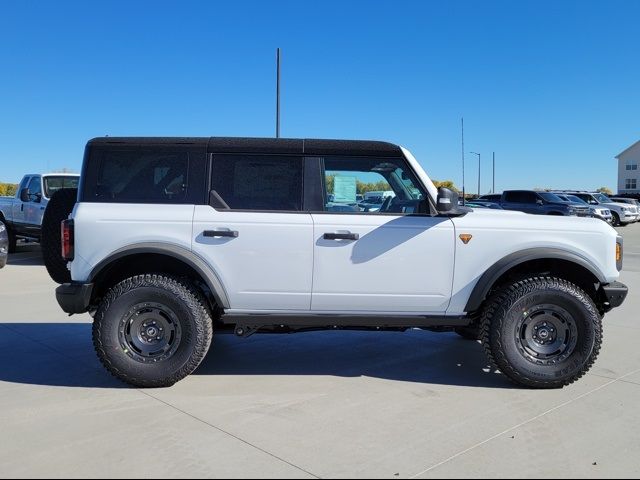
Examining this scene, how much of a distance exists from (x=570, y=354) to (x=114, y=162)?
153 inches

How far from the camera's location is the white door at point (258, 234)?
4234 mm

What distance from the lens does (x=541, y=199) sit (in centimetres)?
2308

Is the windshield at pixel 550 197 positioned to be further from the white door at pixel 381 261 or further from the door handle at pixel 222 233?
the door handle at pixel 222 233

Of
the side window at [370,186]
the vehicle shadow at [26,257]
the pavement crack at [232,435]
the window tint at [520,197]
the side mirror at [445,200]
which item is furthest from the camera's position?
the window tint at [520,197]

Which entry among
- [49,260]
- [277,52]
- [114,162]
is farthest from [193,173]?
[277,52]

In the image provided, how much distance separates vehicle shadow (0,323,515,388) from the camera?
15.1ft

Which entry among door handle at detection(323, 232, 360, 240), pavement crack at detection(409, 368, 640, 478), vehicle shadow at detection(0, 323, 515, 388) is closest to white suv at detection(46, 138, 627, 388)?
door handle at detection(323, 232, 360, 240)

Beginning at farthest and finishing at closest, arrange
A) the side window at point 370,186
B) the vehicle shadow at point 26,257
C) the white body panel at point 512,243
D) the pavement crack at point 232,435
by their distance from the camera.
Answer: the vehicle shadow at point 26,257 < the side window at point 370,186 < the white body panel at point 512,243 < the pavement crack at point 232,435

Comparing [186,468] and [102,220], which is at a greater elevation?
[102,220]

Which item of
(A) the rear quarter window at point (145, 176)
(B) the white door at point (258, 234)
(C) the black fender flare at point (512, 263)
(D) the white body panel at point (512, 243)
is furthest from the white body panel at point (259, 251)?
(C) the black fender flare at point (512, 263)

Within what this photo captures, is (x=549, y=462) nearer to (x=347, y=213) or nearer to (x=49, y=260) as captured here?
(x=347, y=213)

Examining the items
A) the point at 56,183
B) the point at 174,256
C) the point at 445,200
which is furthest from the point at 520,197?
the point at 174,256

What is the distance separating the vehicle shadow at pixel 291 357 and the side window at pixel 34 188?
280 inches

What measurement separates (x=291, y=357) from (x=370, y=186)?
1.84 m
